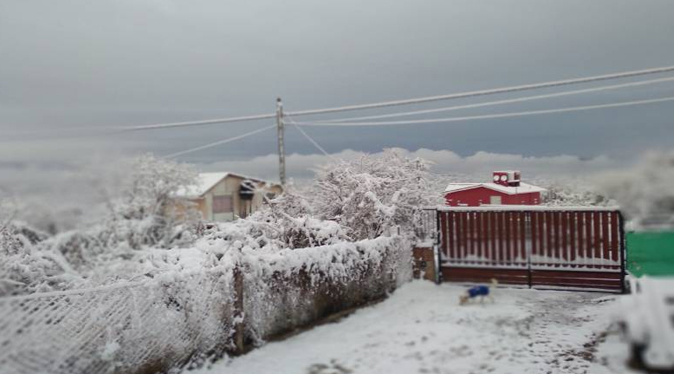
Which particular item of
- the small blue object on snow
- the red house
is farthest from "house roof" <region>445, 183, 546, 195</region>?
the small blue object on snow

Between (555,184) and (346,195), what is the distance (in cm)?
261

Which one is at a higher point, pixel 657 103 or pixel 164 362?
pixel 657 103

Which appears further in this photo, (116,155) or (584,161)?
(116,155)

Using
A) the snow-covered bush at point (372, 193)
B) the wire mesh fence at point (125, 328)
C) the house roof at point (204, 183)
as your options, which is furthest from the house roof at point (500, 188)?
the wire mesh fence at point (125, 328)

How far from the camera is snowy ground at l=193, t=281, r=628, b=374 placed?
3.92ft

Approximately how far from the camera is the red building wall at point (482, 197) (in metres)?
0.82

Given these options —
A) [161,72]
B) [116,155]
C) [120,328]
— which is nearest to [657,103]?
[116,155]

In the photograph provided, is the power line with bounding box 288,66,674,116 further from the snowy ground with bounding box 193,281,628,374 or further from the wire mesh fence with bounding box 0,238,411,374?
the wire mesh fence with bounding box 0,238,411,374

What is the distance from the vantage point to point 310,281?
13.3 feet

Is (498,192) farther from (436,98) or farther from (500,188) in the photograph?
(436,98)

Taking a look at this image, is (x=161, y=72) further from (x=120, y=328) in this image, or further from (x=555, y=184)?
(x=120, y=328)

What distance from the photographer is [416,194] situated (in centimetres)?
160

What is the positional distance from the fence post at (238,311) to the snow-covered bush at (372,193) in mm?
730

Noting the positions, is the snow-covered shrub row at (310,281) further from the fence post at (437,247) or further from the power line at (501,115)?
the power line at (501,115)
